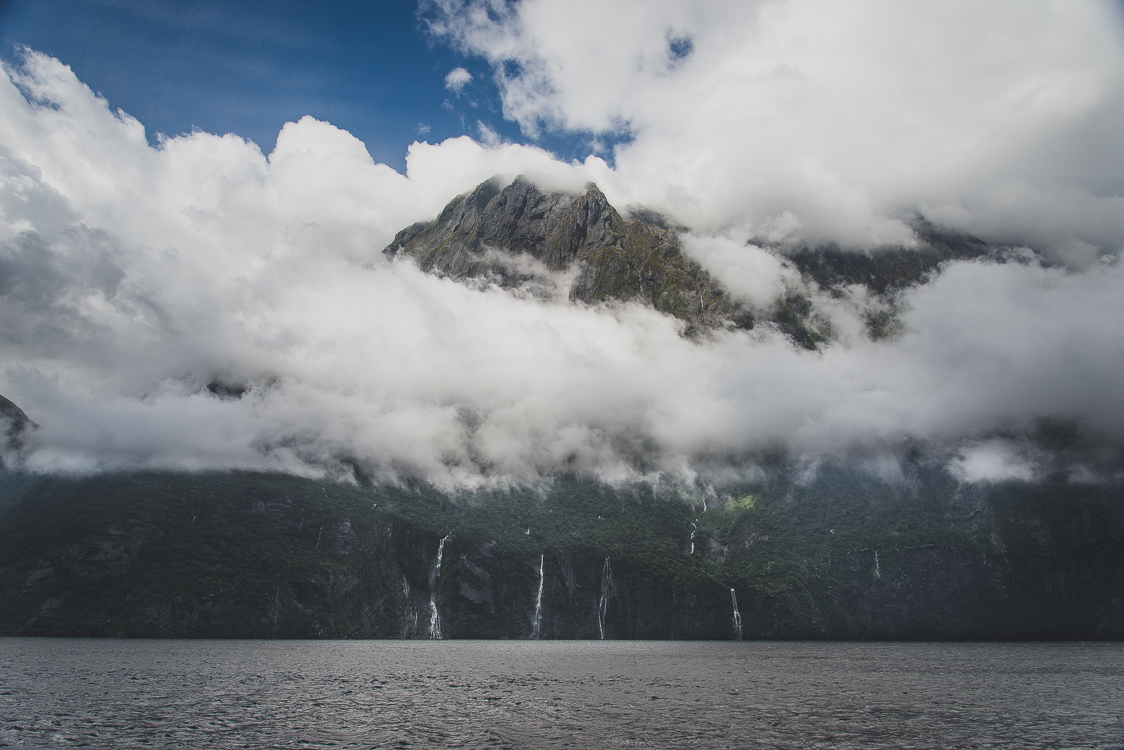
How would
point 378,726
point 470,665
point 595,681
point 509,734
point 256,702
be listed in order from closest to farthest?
point 509,734, point 378,726, point 256,702, point 595,681, point 470,665

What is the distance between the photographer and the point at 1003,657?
13662 centimetres

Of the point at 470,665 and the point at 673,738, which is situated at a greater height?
the point at 673,738

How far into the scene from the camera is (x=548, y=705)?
63.1 metres

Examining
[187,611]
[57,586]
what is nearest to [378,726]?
[187,611]

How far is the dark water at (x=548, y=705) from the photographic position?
45.5m

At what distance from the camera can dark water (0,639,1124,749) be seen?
149 feet

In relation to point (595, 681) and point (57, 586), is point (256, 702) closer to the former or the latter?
point (595, 681)

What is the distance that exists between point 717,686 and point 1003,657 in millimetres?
97326

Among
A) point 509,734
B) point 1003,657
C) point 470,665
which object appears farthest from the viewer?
point 1003,657

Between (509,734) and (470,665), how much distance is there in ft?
242

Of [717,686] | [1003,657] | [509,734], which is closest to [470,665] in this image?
[717,686]

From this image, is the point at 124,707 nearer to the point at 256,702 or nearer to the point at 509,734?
the point at 256,702

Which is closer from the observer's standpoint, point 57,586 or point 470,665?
point 470,665

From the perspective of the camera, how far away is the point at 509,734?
157ft
